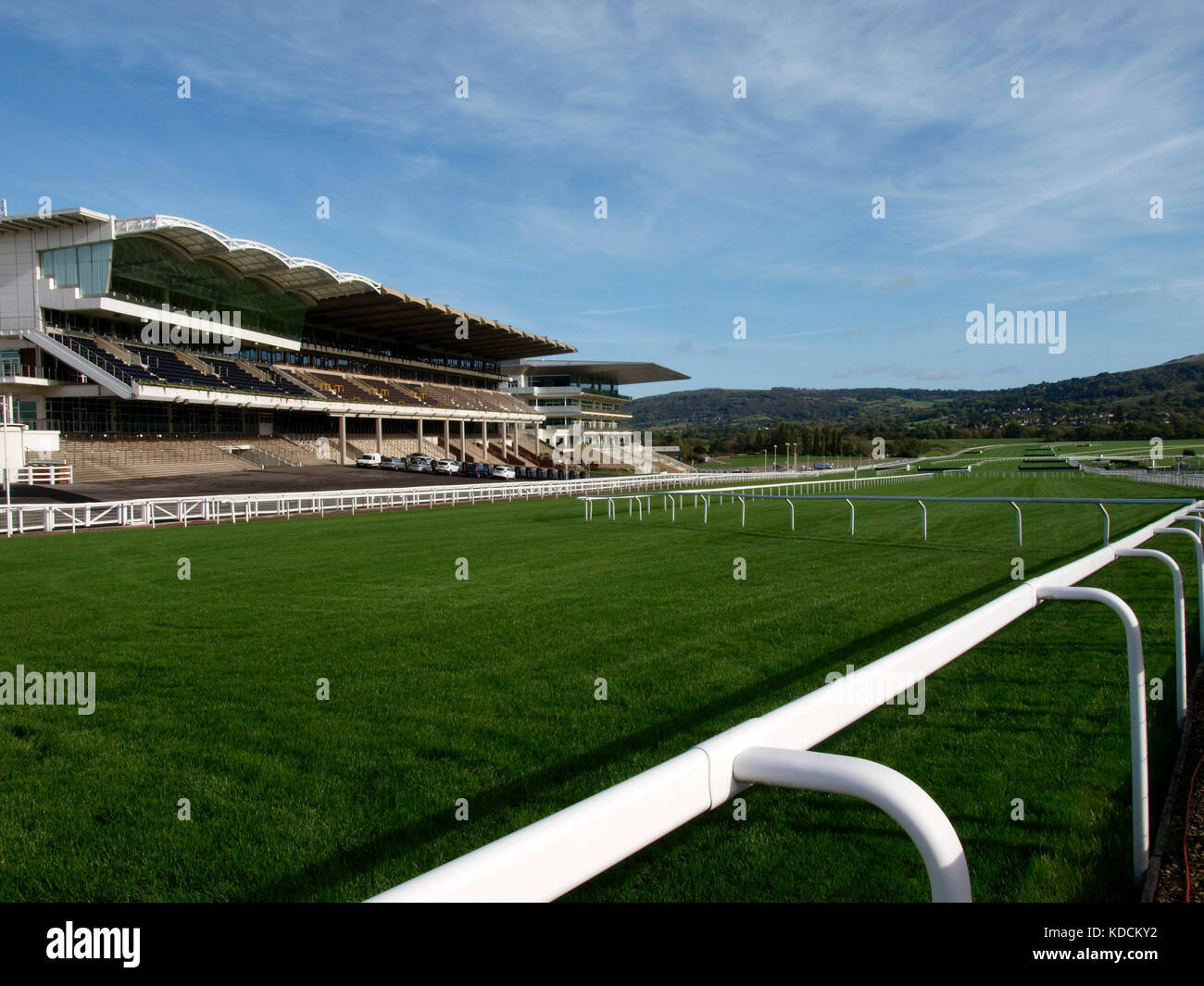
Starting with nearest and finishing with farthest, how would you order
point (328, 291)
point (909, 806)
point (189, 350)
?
1. point (909, 806)
2. point (189, 350)
3. point (328, 291)

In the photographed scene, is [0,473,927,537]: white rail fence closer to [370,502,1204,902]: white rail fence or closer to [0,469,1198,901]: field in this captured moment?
[0,469,1198,901]: field

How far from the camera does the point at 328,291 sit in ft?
170

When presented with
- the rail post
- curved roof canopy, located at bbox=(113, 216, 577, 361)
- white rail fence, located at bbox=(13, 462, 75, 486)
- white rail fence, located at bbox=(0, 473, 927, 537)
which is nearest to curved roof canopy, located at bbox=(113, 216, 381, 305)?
curved roof canopy, located at bbox=(113, 216, 577, 361)

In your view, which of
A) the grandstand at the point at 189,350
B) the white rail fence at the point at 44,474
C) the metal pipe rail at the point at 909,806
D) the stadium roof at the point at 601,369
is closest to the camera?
the metal pipe rail at the point at 909,806

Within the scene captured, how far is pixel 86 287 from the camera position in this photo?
40.2m

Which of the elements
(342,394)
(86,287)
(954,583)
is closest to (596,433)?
(342,394)

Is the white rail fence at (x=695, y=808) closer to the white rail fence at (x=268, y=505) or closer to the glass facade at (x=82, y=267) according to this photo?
the white rail fence at (x=268, y=505)

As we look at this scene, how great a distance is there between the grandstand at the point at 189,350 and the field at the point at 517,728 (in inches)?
1332

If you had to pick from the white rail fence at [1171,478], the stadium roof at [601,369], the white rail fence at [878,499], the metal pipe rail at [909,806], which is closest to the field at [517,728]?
the metal pipe rail at [909,806]

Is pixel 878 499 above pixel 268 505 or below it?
above

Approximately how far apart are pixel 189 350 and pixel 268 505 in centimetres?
2534

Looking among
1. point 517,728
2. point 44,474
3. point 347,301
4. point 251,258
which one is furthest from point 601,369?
point 517,728

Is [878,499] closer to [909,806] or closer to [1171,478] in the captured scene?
[909,806]

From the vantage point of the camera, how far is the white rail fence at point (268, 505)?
67.3 feet
